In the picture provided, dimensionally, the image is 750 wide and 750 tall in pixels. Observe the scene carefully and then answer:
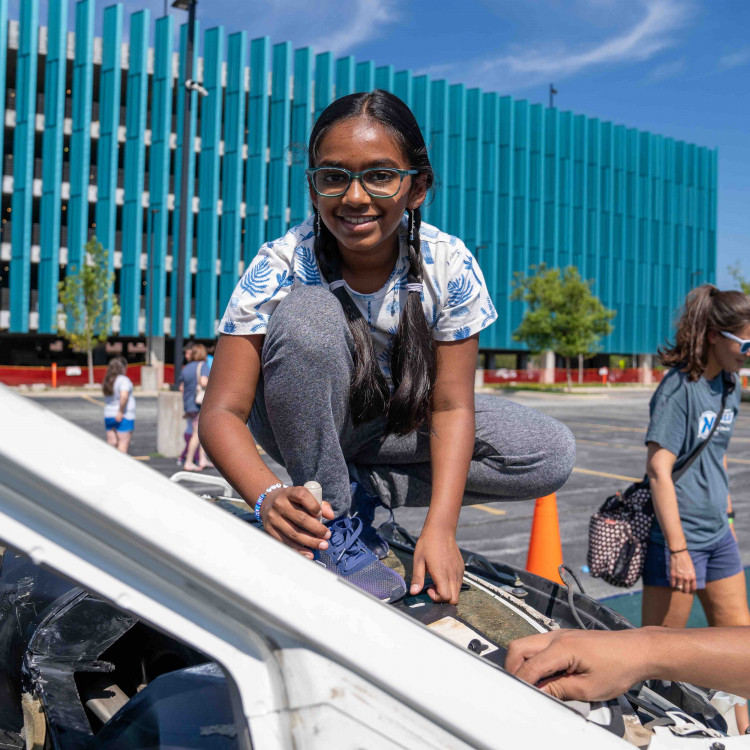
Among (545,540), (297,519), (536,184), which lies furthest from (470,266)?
(536,184)

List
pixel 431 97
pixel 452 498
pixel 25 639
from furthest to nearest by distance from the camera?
1. pixel 431 97
2. pixel 452 498
3. pixel 25 639

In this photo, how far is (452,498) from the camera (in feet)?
5.63

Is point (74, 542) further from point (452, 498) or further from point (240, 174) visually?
point (240, 174)

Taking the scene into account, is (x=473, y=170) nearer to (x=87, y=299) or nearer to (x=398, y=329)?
(x=87, y=299)

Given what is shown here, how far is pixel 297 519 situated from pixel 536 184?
44029 millimetres

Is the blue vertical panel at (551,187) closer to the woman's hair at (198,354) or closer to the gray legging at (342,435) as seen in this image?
the woman's hair at (198,354)

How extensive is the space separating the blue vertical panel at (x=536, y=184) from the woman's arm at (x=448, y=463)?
41.9m

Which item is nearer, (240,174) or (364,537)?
(364,537)

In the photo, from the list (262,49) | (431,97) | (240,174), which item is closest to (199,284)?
(240,174)

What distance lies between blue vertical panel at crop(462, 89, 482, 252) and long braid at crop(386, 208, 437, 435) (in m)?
39.6

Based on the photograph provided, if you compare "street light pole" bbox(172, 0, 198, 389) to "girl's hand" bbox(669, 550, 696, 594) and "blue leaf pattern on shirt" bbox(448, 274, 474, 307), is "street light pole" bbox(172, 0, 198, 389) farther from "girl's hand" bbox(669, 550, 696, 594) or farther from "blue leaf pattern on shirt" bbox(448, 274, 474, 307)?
"blue leaf pattern on shirt" bbox(448, 274, 474, 307)

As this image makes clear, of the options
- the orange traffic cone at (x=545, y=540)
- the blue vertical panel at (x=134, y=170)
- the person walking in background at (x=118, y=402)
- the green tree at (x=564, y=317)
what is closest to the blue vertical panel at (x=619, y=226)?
the green tree at (x=564, y=317)

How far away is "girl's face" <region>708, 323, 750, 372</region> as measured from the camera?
2961 mm

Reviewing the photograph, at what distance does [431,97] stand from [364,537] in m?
42.0
